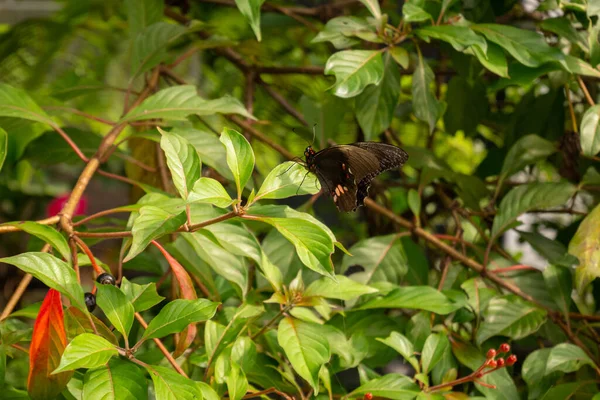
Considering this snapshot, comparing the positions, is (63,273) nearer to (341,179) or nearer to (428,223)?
(341,179)

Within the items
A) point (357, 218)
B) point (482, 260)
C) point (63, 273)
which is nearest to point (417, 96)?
point (482, 260)

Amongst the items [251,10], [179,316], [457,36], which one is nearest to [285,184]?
[179,316]

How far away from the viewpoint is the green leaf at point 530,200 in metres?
1.22

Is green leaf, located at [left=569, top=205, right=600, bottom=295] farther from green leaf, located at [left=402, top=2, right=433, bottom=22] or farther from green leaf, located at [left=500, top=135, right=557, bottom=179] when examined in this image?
green leaf, located at [left=402, top=2, right=433, bottom=22]

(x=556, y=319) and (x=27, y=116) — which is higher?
(x=27, y=116)

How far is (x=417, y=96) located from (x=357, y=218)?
3.74 ft

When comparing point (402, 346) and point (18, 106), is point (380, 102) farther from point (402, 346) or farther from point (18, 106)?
point (18, 106)

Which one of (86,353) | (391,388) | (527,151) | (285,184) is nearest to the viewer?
(86,353)

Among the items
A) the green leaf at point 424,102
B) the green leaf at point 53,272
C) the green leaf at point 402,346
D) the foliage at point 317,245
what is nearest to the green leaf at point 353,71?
the foliage at point 317,245

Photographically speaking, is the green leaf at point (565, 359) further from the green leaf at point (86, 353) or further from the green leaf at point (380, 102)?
the green leaf at point (86, 353)

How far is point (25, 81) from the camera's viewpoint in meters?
2.08

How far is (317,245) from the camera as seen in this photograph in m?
0.77

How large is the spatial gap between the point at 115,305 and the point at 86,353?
0.27 feet

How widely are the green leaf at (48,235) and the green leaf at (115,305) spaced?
7cm
